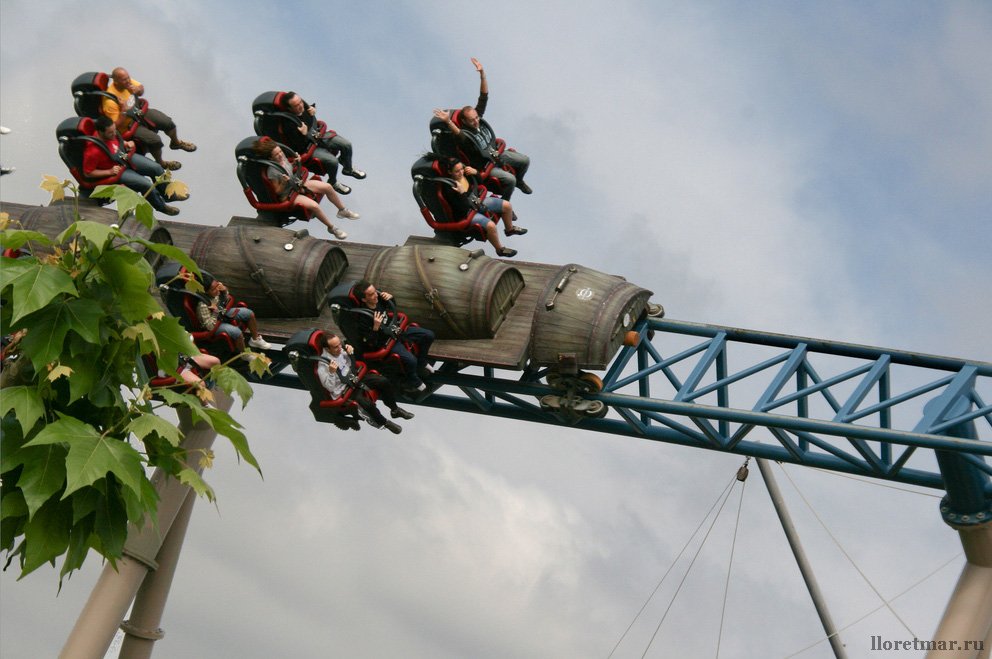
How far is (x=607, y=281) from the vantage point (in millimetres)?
14172

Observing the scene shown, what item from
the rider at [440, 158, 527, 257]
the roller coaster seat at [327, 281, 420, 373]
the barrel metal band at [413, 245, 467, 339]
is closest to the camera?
the roller coaster seat at [327, 281, 420, 373]

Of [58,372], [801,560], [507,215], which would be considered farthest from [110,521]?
[801,560]

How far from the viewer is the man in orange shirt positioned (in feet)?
53.3

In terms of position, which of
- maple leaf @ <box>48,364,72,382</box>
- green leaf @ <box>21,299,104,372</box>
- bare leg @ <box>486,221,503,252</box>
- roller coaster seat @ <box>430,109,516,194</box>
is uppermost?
roller coaster seat @ <box>430,109,516,194</box>

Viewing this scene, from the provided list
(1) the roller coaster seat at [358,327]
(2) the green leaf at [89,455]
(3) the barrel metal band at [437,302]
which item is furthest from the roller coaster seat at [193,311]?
(2) the green leaf at [89,455]

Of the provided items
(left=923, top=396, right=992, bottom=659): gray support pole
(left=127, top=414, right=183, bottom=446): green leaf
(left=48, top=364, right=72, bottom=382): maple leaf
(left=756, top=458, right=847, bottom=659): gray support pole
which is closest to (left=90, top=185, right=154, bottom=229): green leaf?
(left=48, top=364, right=72, bottom=382): maple leaf

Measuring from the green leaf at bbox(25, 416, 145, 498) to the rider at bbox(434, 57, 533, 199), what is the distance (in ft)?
25.8

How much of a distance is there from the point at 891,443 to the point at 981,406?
1.07 meters

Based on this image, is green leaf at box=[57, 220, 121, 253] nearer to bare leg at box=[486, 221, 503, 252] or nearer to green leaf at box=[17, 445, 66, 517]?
green leaf at box=[17, 445, 66, 517]

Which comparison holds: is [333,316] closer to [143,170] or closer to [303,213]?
[303,213]

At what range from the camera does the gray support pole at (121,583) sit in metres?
13.9

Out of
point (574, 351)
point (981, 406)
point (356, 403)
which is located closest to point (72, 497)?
point (356, 403)

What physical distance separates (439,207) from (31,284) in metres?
7.68

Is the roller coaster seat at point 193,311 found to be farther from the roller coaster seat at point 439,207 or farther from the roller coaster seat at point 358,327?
the roller coaster seat at point 439,207
